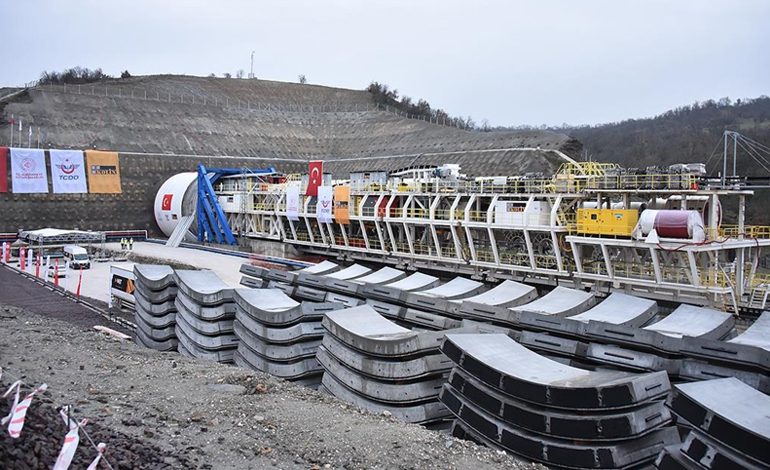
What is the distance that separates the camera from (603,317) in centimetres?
1186

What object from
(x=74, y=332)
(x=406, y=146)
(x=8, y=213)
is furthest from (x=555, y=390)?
(x=406, y=146)

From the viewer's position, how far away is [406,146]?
65.4 metres

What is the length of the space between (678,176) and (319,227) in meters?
22.1

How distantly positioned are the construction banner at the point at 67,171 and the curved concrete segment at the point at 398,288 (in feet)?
115

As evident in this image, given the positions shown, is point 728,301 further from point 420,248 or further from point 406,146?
point 406,146

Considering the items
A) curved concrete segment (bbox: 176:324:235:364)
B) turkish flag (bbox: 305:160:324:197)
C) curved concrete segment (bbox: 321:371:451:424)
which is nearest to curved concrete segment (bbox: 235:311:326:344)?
curved concrete segment (bbox: 176:324:235:364)

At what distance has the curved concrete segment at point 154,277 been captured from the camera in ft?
51.8

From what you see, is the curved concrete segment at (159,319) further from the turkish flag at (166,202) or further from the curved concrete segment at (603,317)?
the turkish flag at (166,202)

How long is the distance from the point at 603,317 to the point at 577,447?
16.9ft

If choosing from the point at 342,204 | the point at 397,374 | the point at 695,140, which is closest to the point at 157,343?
the point at 397,374

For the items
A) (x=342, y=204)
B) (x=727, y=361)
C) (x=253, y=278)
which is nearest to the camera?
(x=727, y=361)

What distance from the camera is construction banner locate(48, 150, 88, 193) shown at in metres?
42.8

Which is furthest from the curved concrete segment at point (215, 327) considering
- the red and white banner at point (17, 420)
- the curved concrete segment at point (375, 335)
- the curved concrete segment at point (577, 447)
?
the red and white banner at point (17, 420)

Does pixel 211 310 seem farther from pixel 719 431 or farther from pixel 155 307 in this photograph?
pixel 719 431
